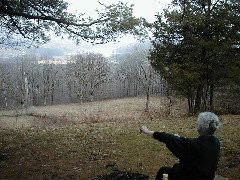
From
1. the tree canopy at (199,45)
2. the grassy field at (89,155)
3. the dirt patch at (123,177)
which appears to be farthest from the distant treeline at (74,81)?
the dirt patch at (123,177)

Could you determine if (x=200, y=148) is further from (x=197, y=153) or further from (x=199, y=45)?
(x=199, y=45)

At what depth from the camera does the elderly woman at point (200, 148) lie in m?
4.36

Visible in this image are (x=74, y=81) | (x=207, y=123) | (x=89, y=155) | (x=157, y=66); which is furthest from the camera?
(x=74, y=81)

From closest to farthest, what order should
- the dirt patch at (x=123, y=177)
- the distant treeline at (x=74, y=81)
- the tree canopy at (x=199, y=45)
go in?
the dirt patch at (x=123, y=177), the tree canopy at (x=199, y=45), the distant treeline at (x=74, y=81)

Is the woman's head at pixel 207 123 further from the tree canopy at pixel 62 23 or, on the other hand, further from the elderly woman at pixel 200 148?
the tree canopy at pixel 62 23

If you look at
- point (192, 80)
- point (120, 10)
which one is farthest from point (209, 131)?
point (192, 80)

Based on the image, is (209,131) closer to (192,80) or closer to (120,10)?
(120,10)

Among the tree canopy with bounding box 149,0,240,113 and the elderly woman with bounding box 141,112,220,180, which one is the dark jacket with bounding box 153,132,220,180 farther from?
the tree canopy with bounding box 149,0,240,113

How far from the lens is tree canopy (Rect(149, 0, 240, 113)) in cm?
2014

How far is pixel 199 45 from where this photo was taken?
67.5ft

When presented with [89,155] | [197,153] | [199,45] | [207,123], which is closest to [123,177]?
[89,155]

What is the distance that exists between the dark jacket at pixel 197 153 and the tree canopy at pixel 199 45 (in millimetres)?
15949

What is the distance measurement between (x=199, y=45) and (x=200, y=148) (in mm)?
17115

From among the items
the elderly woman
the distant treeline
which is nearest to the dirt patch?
the elderly woman
